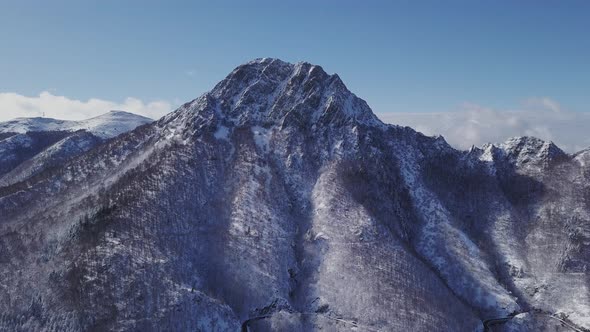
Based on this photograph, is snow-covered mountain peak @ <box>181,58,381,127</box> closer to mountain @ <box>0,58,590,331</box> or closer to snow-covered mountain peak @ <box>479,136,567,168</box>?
mountain @ <box>0,58,590,331</box>

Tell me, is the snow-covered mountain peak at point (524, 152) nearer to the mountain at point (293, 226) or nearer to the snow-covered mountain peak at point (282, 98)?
the mountain at point (293, 226)

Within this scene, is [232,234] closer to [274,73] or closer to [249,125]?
[249,125]

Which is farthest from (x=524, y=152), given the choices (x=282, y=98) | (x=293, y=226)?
(x=293, y=226)

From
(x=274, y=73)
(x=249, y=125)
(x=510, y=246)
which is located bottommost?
(x=510, y=246)

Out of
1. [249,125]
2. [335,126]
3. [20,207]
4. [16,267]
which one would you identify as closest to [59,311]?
[16,267]

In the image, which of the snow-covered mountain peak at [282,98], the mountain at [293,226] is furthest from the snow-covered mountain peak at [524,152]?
the snow-covered mountain peak at [282,98]

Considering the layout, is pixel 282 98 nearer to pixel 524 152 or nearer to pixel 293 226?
pixel 293 226

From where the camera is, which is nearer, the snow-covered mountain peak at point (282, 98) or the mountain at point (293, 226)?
the mountain at point (293, 226)
